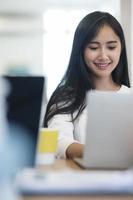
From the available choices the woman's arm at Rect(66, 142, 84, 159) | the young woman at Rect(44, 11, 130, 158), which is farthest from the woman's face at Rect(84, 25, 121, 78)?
the woman's arm at Rect(66, 142, 84, 159)

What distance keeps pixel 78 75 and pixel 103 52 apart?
0.15 meters

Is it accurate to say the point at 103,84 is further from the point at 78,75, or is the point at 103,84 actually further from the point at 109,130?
the point at 109,130

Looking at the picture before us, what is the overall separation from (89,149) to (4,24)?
5.19m

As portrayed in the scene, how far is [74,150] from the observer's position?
132 centimetres

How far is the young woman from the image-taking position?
1.66 metres

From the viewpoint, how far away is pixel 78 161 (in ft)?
3.70

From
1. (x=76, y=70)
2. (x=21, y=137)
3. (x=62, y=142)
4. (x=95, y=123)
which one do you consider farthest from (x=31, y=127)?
(x=76, y=70)

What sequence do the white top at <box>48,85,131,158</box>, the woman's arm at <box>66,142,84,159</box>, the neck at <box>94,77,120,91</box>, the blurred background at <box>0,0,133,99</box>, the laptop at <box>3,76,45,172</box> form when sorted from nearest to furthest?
the laptop at <box>3,76,45,172</box> < the woman's arm at <box>66,142,84,159</box> < the white top at <box>48,85,131,158</box> < the neck at <box>94,77,120,91</box> < the blurred background at <box>0,0,133,99</box>

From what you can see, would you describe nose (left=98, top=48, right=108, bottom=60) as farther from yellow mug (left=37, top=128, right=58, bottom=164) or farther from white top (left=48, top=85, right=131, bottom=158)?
yellow mug (left=37, top=128, right=58, bottom=164)

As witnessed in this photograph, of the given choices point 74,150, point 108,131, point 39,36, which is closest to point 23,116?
point 108,131

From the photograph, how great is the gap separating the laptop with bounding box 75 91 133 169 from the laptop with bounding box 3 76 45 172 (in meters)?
0.13

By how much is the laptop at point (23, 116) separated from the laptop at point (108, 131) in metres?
0.13

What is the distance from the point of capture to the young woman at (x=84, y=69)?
1.66m

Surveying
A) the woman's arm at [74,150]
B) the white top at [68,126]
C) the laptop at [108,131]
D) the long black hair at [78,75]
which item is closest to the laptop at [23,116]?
the laptop at [108,131]
